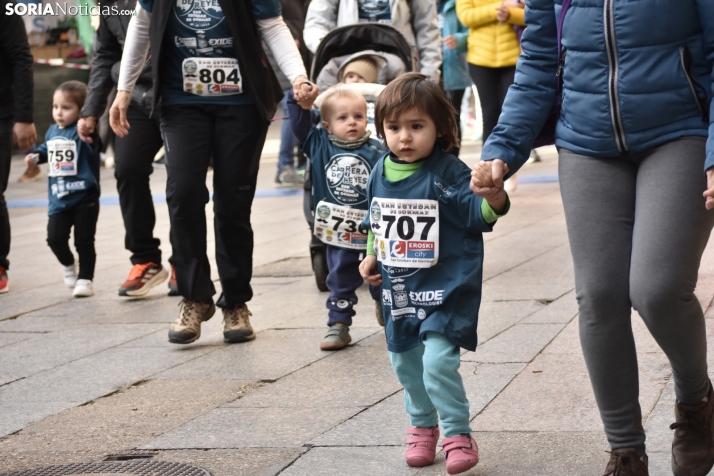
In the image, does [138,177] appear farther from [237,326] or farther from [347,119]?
[347,119]

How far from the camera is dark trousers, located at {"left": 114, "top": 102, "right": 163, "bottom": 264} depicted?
659 centimetres

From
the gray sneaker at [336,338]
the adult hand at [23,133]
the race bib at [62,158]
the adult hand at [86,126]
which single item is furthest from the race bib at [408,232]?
the adult hand at [23,133]

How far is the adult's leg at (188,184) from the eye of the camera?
5.37m

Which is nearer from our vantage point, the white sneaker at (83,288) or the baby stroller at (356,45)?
the baby stroller at (356,45)

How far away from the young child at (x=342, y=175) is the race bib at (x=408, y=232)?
1.76m

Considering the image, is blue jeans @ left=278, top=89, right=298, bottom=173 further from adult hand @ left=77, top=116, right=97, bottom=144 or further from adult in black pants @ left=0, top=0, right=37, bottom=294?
adult hand @ left=77, top=116, right=97, bottom=144

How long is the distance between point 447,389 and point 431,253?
0.44 metres

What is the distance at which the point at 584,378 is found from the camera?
14.1ft

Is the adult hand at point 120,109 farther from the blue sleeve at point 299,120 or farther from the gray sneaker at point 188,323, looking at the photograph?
the gray sneaker at point 188,323

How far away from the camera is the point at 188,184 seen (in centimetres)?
538

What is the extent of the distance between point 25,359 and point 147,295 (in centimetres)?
167

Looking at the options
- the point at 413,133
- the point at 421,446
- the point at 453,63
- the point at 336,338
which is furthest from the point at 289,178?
the point at 421,446

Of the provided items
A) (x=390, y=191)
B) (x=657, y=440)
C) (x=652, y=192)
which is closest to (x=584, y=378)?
(x=657, y=440)

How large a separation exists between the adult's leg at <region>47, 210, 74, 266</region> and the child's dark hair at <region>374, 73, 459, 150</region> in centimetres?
426
